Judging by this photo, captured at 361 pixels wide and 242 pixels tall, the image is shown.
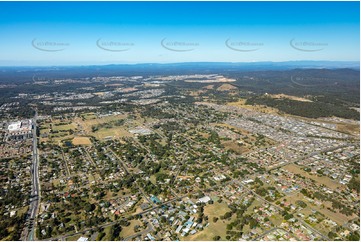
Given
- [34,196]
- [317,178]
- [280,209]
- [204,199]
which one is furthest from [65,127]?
[317,178]

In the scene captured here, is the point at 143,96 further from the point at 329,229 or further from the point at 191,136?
the point at 329,229

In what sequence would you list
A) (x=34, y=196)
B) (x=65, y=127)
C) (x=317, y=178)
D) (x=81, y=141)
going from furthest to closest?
1. (x=65, y=127)
2. (x=81, y=141)
3. (x=317, y=178)
4. (x=34, y=196)

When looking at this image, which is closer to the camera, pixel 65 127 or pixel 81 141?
pixel 81 141

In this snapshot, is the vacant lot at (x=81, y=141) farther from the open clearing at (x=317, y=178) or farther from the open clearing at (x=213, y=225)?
the open clearing at (x=317, y=178)

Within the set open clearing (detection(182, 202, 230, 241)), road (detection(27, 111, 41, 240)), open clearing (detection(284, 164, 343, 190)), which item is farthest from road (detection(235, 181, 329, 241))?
road (detection(27, 111, 41, 240))

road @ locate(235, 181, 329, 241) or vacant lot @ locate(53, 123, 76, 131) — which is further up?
road @ locate(235, 181, 329, 241)

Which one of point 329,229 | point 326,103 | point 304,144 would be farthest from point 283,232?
point 326,103

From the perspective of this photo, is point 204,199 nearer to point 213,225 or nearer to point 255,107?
point 213,225

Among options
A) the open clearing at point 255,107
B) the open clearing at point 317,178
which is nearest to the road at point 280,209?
the open clearing at point 317,178

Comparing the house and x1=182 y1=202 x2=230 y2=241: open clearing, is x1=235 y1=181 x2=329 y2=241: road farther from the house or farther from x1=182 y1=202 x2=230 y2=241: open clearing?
the house

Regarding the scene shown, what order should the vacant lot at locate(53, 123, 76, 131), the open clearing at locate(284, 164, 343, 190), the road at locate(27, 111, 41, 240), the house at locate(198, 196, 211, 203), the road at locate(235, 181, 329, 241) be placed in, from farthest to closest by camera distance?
the vacant lot at locate(53, 123, 76, 131) → the open clearing at locate(284, 164, 343, 190) → the house at locate(198, 196, 211, 203) → the road at locate(27, 111, 41, 240) → the road at locate(235, 181, 329, 241)

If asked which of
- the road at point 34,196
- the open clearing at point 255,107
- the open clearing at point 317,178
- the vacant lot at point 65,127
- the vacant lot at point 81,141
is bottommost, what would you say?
the open clearing at point 255,107
